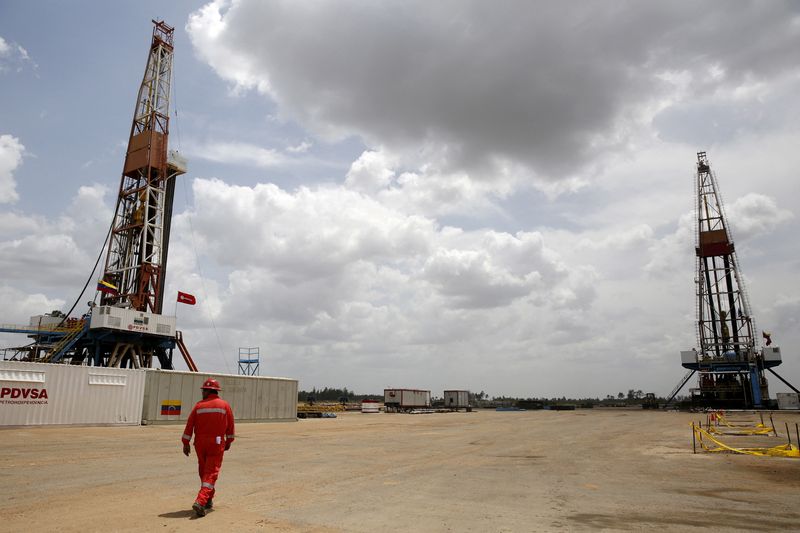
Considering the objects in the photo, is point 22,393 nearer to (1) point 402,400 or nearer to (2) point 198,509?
(2) point 198,509

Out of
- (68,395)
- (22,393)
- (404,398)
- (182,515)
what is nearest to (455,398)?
(404,398)

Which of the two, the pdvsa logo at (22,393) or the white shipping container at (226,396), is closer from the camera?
the pdvsa logo at (22,393)

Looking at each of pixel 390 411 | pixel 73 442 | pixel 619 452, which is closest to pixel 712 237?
pixel 390 411

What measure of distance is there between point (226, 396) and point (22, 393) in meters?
13.6

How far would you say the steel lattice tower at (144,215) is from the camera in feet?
168

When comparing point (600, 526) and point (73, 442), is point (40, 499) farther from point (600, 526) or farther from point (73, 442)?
point (73, 442)

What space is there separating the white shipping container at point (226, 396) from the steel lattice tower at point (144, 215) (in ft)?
62.3

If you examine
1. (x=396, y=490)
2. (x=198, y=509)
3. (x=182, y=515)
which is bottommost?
(x=396, y=490)

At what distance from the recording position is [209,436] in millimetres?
7645

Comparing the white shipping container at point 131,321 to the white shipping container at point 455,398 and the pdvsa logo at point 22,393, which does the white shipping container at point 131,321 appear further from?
the white shipping container at point 455,398

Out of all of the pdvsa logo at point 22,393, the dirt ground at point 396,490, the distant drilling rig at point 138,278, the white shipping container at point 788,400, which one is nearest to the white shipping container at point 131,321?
the distant drilling rig at point 138,278

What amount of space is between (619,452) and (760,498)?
31.0 ft

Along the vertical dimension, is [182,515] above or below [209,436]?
below

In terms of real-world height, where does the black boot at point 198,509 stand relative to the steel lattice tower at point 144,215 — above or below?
below
